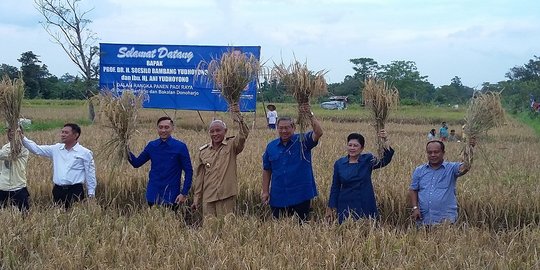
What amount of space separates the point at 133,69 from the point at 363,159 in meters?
13.8

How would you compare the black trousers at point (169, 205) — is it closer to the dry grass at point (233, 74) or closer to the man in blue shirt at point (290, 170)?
the man in blue shirt at point (290, 170)

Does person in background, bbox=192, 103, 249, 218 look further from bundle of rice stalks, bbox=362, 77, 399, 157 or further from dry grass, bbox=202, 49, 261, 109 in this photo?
bundle of rice stalks, bbox=362, 77, 399, 157

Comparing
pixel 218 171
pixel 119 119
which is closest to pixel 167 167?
pixel 218 171

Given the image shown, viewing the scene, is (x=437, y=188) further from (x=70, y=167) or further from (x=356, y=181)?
(x=70, y=167)

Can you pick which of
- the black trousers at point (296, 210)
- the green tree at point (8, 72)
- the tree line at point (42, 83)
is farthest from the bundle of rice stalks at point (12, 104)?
the tree line at point (42, 83)

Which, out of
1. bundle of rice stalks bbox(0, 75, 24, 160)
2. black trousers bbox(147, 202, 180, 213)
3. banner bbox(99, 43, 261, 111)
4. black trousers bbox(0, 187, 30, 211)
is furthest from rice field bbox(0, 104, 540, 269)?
banner bbox(99, 43, 261, 111)

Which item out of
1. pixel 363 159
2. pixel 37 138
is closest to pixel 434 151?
pixel 363 159

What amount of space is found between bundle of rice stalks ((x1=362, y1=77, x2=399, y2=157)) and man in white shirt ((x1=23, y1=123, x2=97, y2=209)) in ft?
10.1

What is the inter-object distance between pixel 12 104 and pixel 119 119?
115 cm

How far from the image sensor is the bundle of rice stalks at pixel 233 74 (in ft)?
19.2

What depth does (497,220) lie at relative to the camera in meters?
6.86

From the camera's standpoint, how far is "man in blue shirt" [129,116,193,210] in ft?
21.1

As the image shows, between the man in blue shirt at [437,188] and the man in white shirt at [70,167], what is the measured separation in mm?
3458

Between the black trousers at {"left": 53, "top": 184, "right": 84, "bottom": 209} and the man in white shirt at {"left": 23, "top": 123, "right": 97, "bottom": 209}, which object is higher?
the man in white shirt at {"left": 23, "top": 123, "right": 97, "bottom": 209}
